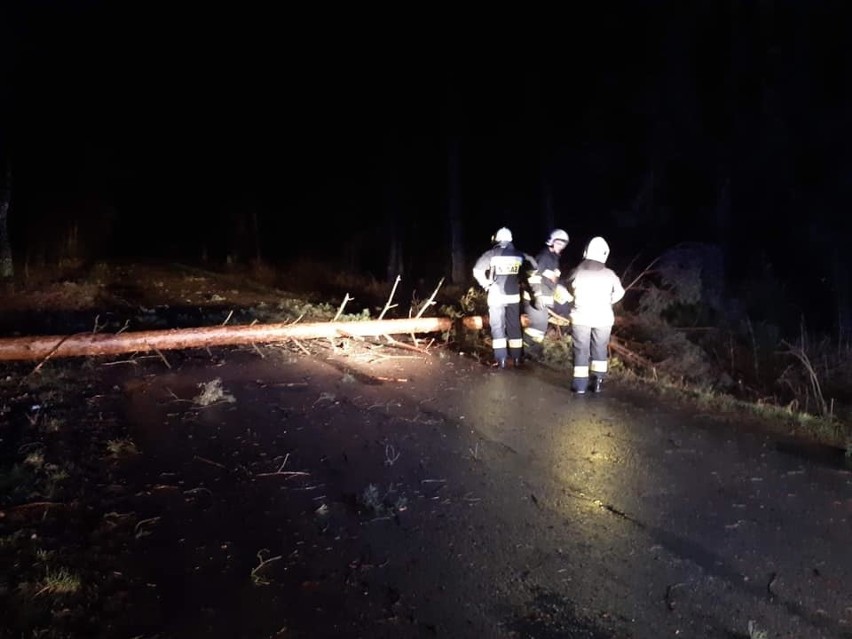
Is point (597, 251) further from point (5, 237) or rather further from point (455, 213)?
point (5, 237)

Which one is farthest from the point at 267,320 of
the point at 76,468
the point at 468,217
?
the point at 468,217

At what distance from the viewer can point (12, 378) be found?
7.75 metres

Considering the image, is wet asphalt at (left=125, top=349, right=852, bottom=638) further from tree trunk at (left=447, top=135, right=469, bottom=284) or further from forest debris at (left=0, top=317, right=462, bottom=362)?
tree trunk at (left=447, top=135, right=469, bottom=284)

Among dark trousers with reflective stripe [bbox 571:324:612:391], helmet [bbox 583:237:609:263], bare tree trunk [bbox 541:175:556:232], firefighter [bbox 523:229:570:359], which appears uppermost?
bare tree trunk [bbox 541:175:556:232]

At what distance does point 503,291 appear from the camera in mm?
8828

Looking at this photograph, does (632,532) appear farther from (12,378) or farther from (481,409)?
(12,378)

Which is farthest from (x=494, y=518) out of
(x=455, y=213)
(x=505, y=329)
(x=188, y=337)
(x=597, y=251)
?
(x=455, y=213)

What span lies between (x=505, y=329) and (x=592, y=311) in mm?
1504

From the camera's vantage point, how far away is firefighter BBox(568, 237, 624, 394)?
7.63m

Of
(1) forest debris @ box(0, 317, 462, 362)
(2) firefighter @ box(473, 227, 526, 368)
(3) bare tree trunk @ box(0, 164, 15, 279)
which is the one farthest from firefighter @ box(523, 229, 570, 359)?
(3) bare tree trunk @ box(0, 164, 15, 279)

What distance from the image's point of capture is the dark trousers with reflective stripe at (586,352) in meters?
7.75

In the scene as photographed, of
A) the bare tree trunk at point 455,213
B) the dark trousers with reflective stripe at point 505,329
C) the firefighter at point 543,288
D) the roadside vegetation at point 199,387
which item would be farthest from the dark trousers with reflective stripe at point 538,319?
the bare tree trunk at point 455,213

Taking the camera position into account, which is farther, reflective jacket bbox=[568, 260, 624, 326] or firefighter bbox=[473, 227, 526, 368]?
firefighter bbox=[473, 227, 526, 368]

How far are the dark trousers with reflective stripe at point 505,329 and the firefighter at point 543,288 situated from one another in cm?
24
